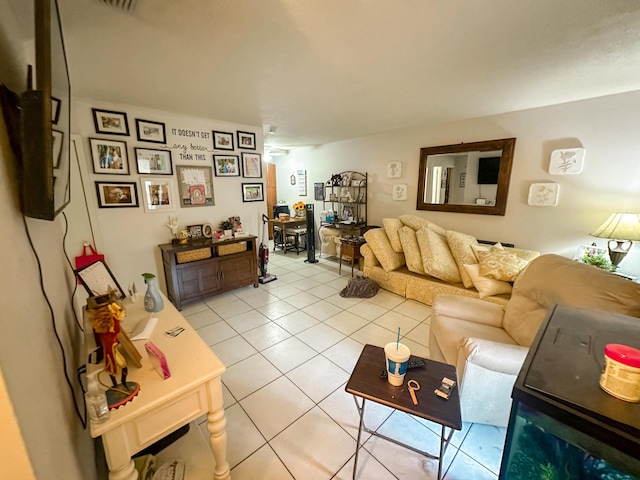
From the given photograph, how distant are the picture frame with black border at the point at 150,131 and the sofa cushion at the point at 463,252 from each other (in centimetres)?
369

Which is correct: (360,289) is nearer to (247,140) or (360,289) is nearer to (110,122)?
(247,140)

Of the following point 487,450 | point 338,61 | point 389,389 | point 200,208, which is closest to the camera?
point 389,389

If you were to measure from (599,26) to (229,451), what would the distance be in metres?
3.14

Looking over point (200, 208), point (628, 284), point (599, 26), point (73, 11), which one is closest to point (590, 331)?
point (628, 284)

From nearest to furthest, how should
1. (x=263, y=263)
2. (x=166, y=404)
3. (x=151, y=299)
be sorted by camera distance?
(x=166, y=404) → (x=151, y=299) → (x=263, y=263)

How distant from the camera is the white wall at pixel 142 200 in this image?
2562 millimetres

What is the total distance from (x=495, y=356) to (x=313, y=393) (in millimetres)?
1210

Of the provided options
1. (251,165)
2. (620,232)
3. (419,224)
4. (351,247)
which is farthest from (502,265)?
(251,165)

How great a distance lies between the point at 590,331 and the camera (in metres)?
0.80

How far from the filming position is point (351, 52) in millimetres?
1594

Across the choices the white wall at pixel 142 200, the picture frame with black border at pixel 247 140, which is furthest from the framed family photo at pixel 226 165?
the picture frame with black border at pixel 247 140

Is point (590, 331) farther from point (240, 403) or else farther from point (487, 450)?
point (240, 403)

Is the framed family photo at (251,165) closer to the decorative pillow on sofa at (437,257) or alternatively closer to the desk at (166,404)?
the decorative pillow on sofa at (437,257)

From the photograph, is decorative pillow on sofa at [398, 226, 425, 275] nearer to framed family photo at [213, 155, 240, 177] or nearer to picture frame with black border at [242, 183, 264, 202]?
picture frame with black border at [242, 183, 264, 202]
